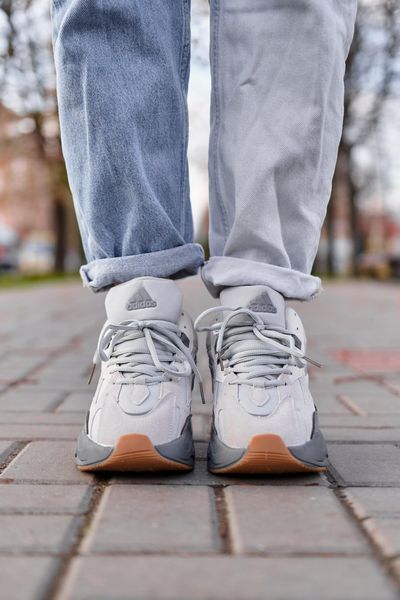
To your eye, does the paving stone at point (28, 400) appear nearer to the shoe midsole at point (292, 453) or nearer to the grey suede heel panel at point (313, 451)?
the shoe midsole at point (292, 453)

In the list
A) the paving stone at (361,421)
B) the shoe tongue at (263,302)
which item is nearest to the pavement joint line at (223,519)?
the shoe tongue at (263,302)

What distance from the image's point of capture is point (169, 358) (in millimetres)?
1414

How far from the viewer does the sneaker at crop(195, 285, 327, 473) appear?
1283mm

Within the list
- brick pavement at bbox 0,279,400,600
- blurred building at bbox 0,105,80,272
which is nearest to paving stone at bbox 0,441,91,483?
brick pavement at bbox 0,279,400,600

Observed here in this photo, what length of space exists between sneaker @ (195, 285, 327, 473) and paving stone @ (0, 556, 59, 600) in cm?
44

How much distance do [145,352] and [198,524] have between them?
409mm

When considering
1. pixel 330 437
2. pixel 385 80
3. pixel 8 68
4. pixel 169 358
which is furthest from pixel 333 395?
pixel 385 80

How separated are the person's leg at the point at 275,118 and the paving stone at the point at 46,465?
1.45ft

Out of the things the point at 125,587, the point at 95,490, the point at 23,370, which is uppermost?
the point at 125,587

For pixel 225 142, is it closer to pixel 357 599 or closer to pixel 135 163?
pixel 135 163

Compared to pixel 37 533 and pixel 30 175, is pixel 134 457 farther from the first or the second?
pixel 30 175

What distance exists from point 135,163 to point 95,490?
1.94 ft

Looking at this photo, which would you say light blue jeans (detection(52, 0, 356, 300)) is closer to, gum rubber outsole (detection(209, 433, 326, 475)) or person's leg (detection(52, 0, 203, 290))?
person's leg (detection(52, 0, 203, 290))

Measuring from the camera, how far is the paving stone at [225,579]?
82 cm
